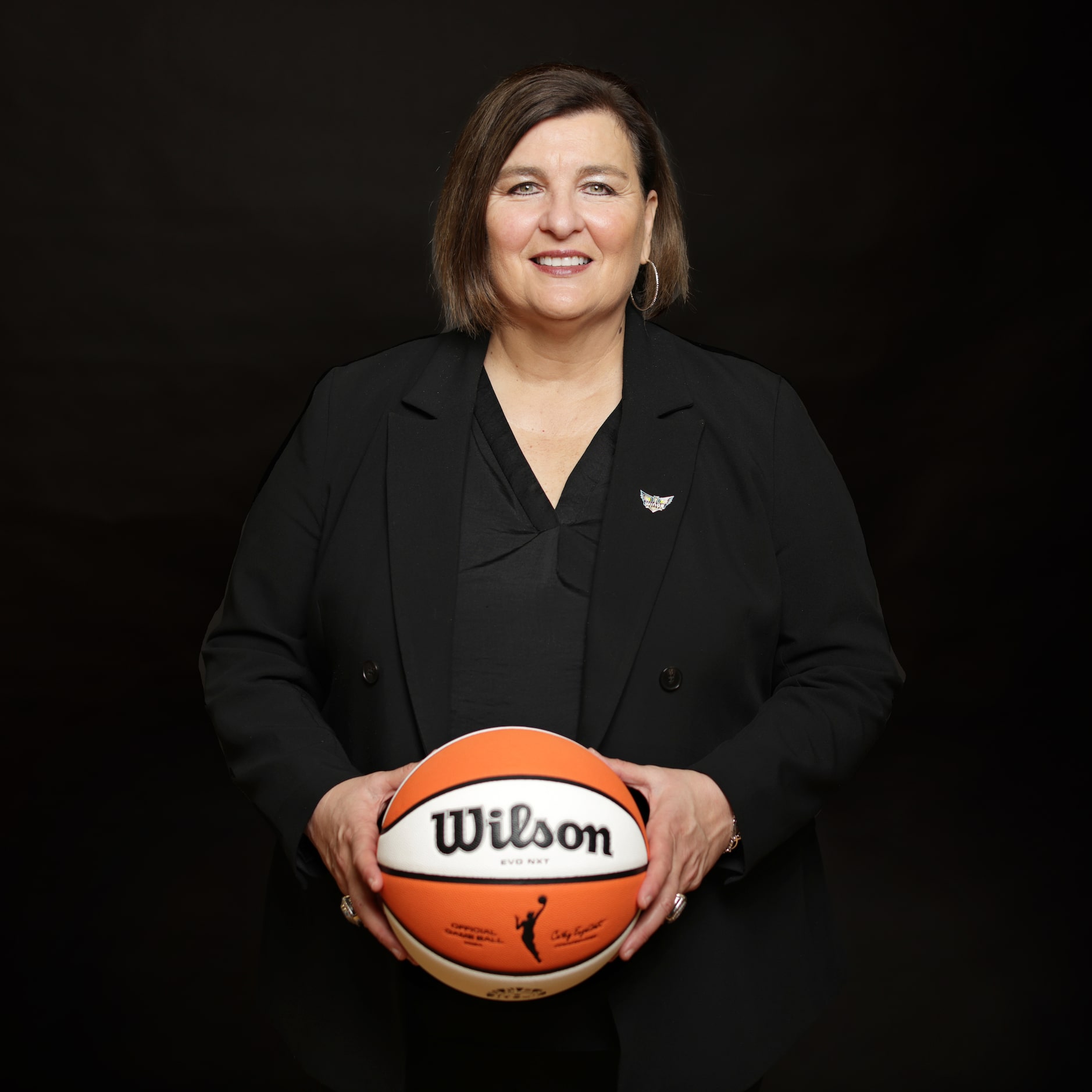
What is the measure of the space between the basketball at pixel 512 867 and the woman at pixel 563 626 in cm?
11

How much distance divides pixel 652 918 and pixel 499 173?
3.88 feet

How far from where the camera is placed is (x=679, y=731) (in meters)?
2.14

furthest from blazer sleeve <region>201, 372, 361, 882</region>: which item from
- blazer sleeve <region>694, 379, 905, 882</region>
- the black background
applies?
the black background

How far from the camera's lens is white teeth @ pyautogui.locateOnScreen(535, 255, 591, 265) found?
89.0 inches

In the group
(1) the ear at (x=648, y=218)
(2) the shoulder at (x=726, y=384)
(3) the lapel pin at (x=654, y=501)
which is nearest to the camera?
(3) the lapel pin at (x=654, y=501)

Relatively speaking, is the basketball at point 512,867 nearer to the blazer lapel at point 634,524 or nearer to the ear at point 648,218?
the blazer lapel at point 634,524

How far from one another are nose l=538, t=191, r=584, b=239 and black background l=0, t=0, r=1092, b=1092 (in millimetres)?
1735

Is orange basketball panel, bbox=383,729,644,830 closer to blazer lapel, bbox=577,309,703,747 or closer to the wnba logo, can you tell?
the wnba logo

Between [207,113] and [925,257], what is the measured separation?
Result: 6.76 ft

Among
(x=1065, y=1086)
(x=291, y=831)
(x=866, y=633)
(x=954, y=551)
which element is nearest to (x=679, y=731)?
(x=866, y=633)

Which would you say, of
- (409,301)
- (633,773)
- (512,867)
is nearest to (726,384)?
(633,773)

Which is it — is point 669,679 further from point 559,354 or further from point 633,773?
point 559,354

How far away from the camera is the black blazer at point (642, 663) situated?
6.81ft

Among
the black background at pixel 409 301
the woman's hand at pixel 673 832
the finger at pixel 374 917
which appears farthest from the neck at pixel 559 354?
the black background at pixel 409 301
